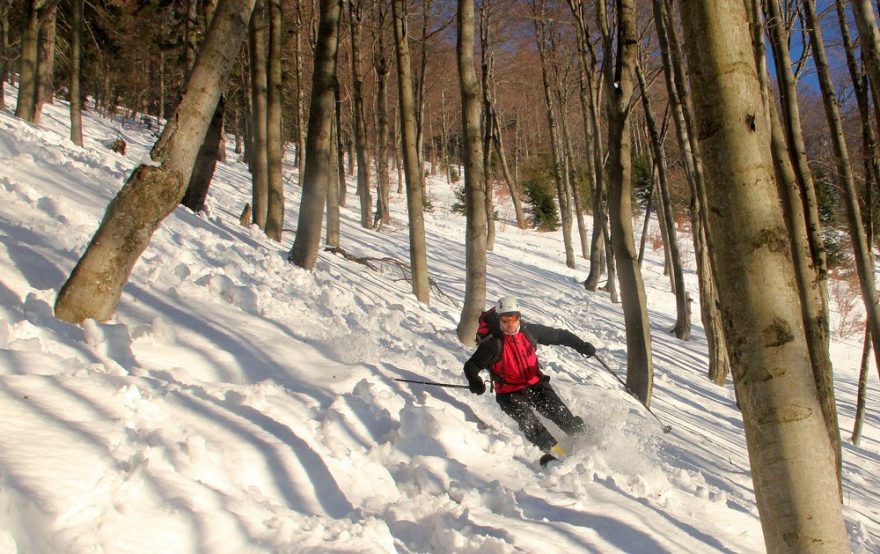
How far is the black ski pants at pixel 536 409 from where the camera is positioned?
4.99m

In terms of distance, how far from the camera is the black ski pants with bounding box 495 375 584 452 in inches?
196

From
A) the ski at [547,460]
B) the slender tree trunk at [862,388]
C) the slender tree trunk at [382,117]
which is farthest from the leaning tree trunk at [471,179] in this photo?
the slender tree trunk at [382,117]

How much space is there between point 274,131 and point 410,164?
3.10 meters

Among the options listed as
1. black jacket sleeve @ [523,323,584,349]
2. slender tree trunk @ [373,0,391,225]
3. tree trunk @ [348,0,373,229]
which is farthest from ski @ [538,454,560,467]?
slender tree trunk @ [373,0,391,225]

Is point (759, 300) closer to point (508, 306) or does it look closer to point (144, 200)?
point (508, 306)

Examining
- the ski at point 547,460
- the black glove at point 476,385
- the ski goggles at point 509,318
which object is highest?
the ski goggles at point 509,318

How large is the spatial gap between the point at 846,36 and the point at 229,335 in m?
9.17

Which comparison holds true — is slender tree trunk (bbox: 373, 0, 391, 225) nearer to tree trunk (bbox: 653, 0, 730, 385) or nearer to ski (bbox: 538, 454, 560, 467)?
tree trunk (bbox: 653, 0, 730, 385)

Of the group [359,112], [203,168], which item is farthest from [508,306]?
[359,112]

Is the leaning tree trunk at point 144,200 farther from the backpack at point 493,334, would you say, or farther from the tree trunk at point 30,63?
the tree trunk at point 30,63

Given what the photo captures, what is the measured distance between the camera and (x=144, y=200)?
413 cm

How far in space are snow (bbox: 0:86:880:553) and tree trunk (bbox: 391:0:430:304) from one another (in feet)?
5.04

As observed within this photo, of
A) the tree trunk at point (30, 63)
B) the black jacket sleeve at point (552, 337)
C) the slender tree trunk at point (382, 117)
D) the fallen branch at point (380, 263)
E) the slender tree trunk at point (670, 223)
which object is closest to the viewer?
the black jacket sleeve at point (552, 337)

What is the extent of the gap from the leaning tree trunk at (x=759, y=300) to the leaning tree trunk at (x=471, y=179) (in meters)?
5.90
